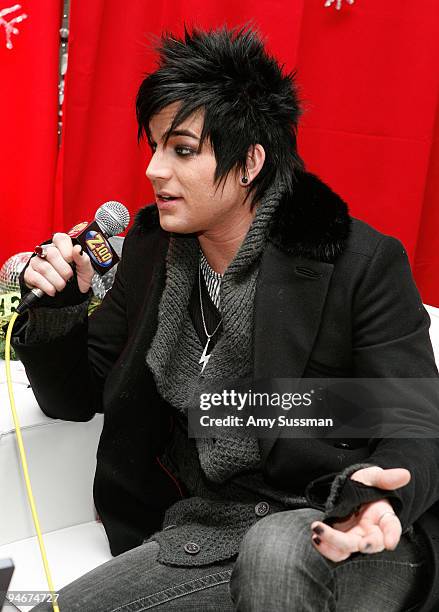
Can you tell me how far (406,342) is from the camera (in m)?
1.24

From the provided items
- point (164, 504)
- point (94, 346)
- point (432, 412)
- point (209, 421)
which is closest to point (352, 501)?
point (432, 412)

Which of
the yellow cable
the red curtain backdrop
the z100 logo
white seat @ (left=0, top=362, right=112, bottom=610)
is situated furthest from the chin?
the red curtain backdrop

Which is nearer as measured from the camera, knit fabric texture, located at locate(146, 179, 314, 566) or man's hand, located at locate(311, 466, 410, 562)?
man's hand, located at locate(311, 466, 410, 562)

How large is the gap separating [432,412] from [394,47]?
49.7 inches

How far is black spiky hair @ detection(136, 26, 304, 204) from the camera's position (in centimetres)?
132

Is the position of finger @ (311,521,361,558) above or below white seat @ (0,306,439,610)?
above

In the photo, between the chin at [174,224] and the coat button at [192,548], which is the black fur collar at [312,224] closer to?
the chin at [174,224]

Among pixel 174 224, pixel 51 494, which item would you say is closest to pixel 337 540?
pixel 174 224

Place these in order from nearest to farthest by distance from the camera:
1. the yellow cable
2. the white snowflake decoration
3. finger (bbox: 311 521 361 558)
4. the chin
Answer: finger (bbox: 311 521 361 558), the yellow cable, the chin, the white snowflake decoration

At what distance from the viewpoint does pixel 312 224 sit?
4.35 ft

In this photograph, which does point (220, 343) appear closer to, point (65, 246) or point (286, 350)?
point (286, 350)

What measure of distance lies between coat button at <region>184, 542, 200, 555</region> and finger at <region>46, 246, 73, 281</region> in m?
0.44

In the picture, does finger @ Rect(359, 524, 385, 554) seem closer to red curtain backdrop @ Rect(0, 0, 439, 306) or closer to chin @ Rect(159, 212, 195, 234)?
chin @ Rect(159, 212, 195, 234)

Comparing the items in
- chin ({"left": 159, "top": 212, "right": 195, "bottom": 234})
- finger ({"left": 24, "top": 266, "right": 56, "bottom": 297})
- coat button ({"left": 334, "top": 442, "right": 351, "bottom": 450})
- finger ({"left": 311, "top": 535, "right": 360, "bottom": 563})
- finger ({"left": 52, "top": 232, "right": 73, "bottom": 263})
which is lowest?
coat button ({"left": 334, "top": 442, "right": 351, "bottom": 450})
